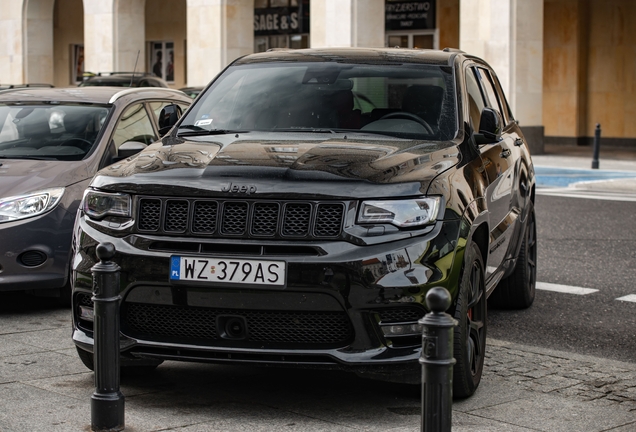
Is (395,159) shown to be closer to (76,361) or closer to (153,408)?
(153,408)

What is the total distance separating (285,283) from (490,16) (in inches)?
894

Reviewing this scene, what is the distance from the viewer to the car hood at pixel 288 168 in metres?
5.18

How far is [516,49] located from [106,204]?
22.2 meters

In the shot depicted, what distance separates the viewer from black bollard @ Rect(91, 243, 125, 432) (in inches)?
190

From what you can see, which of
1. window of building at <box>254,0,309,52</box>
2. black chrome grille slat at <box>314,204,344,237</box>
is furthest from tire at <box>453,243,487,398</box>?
window of building at <box>254,0,309,52</box>

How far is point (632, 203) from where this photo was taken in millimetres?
16328

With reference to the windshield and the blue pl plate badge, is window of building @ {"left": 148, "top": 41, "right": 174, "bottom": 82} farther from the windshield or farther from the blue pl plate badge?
the blue pl plate badge

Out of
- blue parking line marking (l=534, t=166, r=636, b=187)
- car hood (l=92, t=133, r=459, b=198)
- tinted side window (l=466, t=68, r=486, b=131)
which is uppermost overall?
tinted side window (l=466, t=68, r=486, b=131)

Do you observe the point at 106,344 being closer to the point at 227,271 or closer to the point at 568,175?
the point at 227,271

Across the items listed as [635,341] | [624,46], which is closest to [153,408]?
[635,341]

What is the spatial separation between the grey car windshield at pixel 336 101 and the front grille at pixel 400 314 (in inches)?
55.7

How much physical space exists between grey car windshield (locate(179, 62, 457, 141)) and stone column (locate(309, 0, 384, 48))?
74.4 ft

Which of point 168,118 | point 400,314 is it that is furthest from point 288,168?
Result: point 168,118

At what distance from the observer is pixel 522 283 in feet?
26.8
